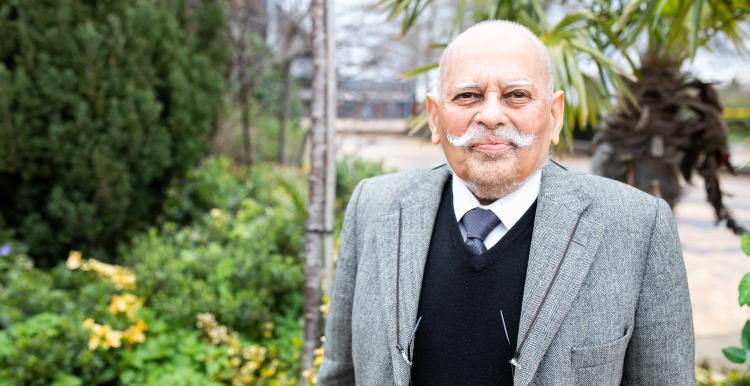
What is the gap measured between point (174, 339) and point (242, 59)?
536 cm

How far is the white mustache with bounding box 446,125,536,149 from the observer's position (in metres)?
1.25

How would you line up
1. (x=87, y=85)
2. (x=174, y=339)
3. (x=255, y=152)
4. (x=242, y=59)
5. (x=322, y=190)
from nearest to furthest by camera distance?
(x=322, y=190) < (x=174, y=339) < (x=87, y=85) < (x=242, y=59) < (x=255, y=152)

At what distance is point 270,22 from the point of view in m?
10.9

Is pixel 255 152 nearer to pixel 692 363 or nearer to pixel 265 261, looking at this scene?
pixel 265 261

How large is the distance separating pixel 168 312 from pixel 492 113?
8.86ft

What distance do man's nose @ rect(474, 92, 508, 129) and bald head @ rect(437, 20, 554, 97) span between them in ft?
0.37

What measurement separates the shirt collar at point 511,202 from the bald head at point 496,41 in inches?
8.7

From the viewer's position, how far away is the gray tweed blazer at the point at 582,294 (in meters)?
1.24

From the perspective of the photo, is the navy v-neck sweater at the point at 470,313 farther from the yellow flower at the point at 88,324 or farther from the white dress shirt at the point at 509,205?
the yellow flower at the point at 88,324

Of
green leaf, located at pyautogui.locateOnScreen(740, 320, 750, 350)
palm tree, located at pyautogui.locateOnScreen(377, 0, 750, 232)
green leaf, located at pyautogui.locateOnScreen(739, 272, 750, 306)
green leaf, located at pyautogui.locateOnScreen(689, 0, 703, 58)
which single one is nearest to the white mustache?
green leaf, located at pyautogui.locateOnScreen(739, 272, 750, 306)

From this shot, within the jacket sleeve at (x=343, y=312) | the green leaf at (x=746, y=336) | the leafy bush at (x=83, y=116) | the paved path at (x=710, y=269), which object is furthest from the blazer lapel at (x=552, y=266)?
the leafy bush at (x=83, y=116)

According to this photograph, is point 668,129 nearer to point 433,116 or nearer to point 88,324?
point 433,116

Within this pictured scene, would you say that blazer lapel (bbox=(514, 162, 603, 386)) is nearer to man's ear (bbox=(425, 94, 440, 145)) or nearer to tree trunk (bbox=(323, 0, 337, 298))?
man's ear (bbox=(425, 94, 440, 145))

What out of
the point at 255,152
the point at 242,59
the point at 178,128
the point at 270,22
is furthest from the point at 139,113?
the point at 270,22
